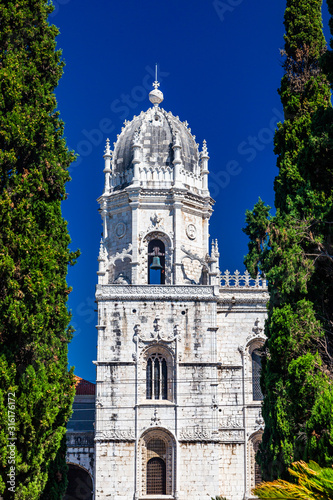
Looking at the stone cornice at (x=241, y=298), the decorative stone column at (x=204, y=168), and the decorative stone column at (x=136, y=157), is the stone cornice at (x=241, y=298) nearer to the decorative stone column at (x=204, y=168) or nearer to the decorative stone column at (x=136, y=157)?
the decorative stone column at (x=204, y=168)

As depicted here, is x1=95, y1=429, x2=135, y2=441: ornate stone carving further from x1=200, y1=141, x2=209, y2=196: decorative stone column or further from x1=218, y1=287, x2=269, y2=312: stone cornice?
x1=200, y1=141, x2=209, y2=196: decorative stone column

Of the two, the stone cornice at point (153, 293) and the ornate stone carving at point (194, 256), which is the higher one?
the ornate stone carving at point (194, 256)

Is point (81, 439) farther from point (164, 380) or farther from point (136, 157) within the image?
point (136, 157)

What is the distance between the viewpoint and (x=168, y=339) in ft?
101

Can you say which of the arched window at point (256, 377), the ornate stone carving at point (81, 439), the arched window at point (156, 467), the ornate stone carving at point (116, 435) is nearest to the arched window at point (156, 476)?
the arched window at point (156, 467)

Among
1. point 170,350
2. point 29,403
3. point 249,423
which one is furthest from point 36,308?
point 249,423

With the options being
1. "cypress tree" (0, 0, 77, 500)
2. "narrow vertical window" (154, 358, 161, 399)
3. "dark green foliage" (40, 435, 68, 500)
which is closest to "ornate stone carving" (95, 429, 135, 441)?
"narrow vertical window" (154, 358, 161, 399)

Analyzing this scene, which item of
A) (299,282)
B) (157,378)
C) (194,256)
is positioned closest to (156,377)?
(157,378)

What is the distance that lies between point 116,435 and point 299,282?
1529 cm

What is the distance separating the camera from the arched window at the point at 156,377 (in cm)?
3047

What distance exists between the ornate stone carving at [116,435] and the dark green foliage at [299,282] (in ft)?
37.4

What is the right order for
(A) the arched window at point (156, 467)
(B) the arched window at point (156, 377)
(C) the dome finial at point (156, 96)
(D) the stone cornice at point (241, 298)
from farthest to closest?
(C) the dome finial at point (156, 96) < (D) the stone cornice at point (241, 298) < (B) the arched window at point (156, 377) < (A) the arched window at point (156, 467)

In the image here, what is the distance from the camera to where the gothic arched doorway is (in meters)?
33.5

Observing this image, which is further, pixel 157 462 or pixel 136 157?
pixel 136 157
